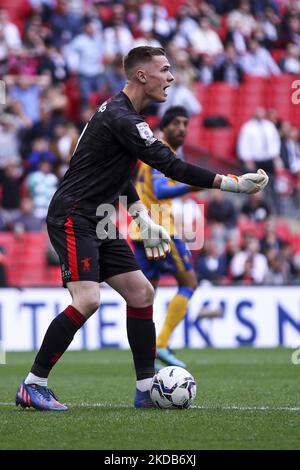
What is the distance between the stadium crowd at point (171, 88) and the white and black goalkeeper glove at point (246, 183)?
29.1 ft

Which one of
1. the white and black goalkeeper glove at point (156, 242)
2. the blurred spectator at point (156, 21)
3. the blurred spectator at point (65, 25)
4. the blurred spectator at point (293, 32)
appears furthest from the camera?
the blurred spectator at point (293, 32)

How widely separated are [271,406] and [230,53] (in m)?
15.4

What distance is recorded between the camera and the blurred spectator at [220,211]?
1798 cm

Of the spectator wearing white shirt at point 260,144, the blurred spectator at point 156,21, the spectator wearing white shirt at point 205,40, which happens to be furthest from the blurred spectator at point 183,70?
the spectator wearing white shirt at point 260,144

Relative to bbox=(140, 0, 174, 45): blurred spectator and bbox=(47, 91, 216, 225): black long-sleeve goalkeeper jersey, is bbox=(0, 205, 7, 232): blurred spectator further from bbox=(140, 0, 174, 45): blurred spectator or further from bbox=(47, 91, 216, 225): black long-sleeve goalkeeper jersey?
bbox=(47, 91, 216, 225): black long-sleeve goalkeeper jersey

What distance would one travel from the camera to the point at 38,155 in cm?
1789

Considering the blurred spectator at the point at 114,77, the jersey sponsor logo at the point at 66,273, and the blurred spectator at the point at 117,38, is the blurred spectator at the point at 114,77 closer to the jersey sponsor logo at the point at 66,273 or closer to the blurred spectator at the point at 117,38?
the blurred spectator at the point at 117,38

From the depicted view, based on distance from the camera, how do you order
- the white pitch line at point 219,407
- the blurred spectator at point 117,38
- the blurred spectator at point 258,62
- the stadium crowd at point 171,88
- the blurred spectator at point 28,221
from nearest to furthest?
the white pitch line at point 219,407 < the blurred spectator at point 28,221 < the stadium crowd at point 171,88 < the blurred spectator at point 117,38 < the blurred spectator at point 258,62

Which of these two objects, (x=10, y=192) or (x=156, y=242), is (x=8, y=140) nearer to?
(x=10, y=192)

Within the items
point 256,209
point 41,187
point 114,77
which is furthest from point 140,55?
point 114,77

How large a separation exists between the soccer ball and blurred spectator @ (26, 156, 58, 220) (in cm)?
1043

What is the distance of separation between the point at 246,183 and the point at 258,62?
16217 millimetres

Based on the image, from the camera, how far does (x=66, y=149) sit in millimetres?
18219

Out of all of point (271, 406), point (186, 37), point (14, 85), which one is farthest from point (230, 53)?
point (271, 406)
